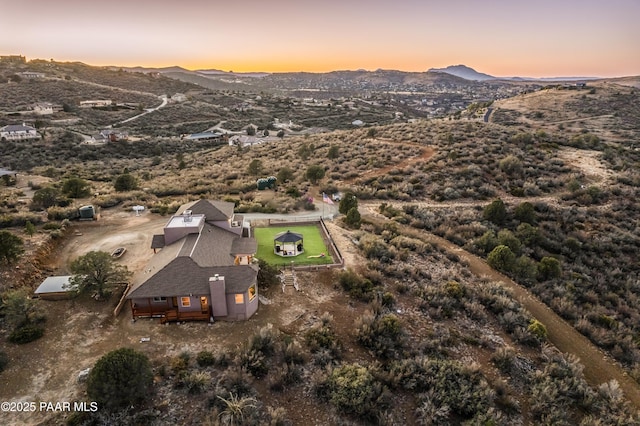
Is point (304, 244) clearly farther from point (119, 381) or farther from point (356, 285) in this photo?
point (119, 381)

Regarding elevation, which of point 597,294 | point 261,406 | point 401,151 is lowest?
point 597,294

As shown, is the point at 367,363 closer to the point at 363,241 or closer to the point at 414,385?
the point at 414,385

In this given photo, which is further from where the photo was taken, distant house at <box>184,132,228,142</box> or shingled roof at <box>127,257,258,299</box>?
distant house at <box>184,132,228,142</box>

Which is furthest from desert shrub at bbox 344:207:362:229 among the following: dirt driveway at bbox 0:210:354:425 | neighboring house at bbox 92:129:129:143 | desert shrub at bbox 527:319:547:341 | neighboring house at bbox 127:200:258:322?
neighboring house at bbox 92:129:129:143

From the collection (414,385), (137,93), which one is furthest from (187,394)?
(137,93)

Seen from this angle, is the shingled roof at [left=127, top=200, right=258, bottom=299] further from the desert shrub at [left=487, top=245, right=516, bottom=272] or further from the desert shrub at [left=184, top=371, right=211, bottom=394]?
the desert shrub at [left=487, top=245, right=516, bottom=272]

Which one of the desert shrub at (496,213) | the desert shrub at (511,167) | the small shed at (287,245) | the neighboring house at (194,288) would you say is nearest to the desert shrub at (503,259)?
the desert shrub at (496,213)
